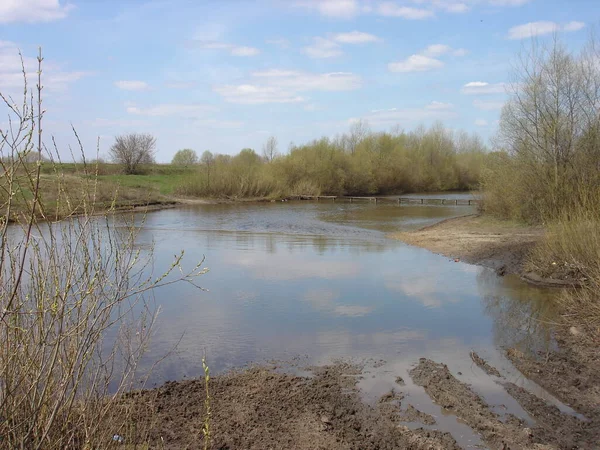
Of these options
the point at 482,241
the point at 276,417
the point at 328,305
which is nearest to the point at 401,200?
the point at 482,241

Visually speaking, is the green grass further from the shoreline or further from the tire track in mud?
the tire track in mud

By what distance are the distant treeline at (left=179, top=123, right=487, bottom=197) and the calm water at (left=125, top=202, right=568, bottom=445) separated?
1168 inches

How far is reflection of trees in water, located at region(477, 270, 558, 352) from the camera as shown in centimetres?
903

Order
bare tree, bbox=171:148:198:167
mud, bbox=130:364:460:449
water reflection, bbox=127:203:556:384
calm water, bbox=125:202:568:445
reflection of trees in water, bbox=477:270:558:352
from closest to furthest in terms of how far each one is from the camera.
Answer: mud, bbox=130:364:460:449 < calm water, bbox=125:202:568:445 < water reflection, bbox=127:203:556:384 < reflection of trees in water, bbox=477:270:558:352 < bare tree, bbox=171:148:198:167

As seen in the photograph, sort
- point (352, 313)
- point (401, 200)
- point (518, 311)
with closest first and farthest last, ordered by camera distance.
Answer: point (352, 313) < point (518, 311) < point (401, 200)

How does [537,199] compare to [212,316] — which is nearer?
[212,316]

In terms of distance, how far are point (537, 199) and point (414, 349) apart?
17363mm

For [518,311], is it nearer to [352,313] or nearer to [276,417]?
[352,313]

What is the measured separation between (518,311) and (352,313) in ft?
11.4

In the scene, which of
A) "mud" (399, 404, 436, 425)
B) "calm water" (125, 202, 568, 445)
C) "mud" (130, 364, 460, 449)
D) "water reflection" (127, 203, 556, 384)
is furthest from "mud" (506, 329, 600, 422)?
"mud" (130, 364, 460, 449)

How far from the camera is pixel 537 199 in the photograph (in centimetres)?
2333

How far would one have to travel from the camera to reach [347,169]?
194 ft

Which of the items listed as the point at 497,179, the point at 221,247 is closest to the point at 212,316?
the point at 221,247

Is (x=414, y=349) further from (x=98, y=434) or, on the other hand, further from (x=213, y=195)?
(x=213, y=195)
